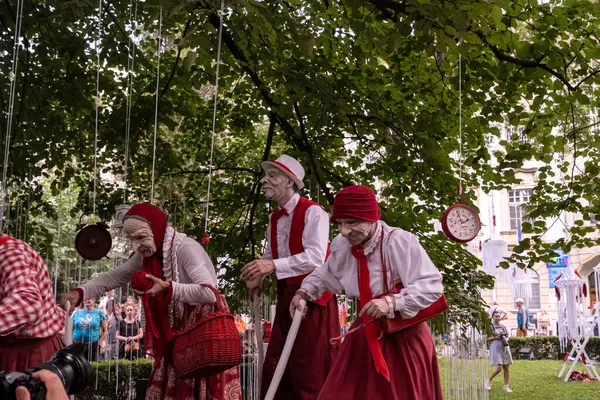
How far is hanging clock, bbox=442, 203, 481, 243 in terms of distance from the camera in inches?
301

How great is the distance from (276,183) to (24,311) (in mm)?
2340

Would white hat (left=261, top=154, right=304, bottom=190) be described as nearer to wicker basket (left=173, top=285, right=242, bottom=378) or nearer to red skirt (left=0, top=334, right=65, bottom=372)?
wicker basket (left=173, top=285, right=242, bottom=378)

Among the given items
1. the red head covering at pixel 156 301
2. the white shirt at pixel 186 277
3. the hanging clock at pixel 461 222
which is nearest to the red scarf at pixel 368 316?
the white shirt at pixel 186 277

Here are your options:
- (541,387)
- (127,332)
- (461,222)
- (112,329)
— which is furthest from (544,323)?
(461,222)

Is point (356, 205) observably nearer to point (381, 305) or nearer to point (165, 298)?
point (381, 305)

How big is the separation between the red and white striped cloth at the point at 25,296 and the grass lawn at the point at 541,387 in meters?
8.77

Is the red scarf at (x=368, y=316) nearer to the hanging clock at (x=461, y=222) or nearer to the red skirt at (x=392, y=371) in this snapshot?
the red skirt at (x=392, y=371)

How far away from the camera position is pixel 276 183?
591cm

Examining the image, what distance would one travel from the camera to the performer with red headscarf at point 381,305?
452cm

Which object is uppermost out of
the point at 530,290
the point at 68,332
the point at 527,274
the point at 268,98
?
the point at 527,274

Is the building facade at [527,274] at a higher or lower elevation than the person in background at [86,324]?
higher

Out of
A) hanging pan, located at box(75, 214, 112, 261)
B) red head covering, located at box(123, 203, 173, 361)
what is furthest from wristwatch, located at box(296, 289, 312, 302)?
hanging pan, located at box(75, 214, 112, 261)

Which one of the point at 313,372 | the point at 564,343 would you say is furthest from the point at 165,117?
the point at 564,343

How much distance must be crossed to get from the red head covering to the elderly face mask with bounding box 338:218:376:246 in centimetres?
110
